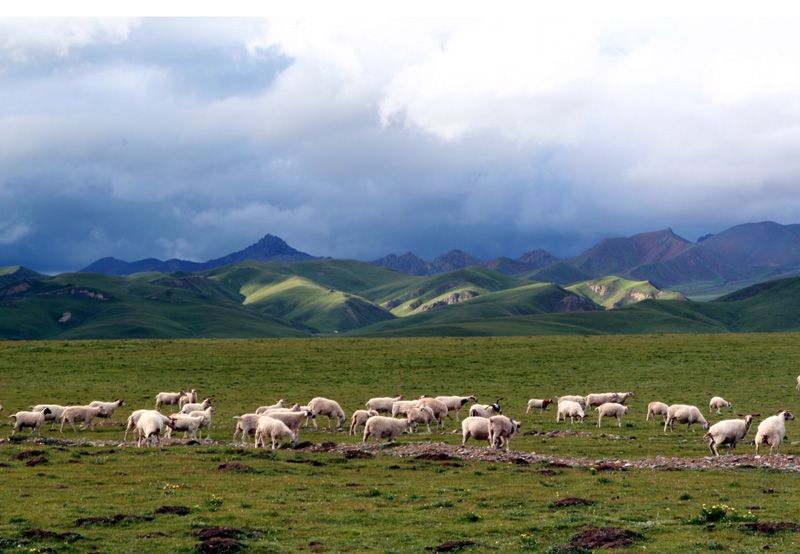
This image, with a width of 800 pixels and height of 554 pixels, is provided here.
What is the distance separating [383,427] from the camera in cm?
3225

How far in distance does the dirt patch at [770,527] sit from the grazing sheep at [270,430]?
67.1 ft

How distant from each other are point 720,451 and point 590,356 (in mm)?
52883

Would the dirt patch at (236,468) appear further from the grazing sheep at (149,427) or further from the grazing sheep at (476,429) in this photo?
the grazing sheep at (476,429)

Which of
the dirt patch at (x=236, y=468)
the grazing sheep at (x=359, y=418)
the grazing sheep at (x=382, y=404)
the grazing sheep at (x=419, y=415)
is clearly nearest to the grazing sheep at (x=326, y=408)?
the grazing sheep at (x=359, y=418)

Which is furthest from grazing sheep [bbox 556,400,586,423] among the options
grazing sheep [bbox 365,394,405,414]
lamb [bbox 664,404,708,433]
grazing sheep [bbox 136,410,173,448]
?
grazing sheep [bbox 136,410,173,448]

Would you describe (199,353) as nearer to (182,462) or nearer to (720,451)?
(182,462)

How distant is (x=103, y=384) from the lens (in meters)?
61.6

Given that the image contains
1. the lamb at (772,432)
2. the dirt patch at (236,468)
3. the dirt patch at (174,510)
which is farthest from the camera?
the lamb at (772,432)

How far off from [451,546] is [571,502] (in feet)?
18.6

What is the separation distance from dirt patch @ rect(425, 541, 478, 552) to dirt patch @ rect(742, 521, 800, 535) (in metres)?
7.41

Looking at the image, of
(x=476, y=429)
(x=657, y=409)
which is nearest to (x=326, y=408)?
(x=476, y=429)

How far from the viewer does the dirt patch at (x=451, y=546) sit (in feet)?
52.0

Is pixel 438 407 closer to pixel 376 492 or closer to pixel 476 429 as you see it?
pixel 476 429

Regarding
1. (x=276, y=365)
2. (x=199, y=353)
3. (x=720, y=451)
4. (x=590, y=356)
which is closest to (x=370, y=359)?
(x=276, y=365)
